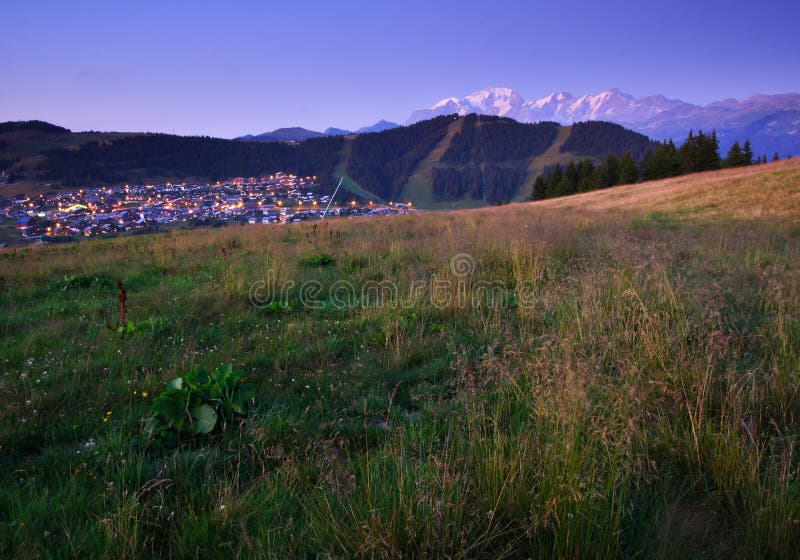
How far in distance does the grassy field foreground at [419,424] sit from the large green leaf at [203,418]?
9 centimetres

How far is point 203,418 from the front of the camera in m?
2.45

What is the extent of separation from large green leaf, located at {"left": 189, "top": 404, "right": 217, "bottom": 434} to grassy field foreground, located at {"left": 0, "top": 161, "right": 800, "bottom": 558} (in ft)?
0.30

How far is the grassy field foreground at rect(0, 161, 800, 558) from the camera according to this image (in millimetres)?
1567

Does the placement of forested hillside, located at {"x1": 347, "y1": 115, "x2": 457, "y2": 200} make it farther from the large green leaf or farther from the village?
the large green leaf

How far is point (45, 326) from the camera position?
4.39 m

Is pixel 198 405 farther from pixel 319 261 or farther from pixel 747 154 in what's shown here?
pixel 747 154

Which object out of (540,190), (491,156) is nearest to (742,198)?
(540,190)

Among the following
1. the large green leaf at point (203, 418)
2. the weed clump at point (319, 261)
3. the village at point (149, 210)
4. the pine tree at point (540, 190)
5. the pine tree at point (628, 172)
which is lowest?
the large green leaf at point (203, 418)

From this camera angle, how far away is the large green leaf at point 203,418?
240 cm

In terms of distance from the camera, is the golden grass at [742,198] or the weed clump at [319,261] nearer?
the weed clump at [319,261]

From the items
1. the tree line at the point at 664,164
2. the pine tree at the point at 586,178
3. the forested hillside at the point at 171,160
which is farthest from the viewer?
the forested hillside at the point at 171,160

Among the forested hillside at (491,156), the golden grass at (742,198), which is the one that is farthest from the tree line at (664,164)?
the forested hillside at (491,156)

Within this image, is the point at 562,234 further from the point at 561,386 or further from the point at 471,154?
the point at 471,154

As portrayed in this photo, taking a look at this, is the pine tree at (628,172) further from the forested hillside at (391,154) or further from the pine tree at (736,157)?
the forested hillside at (391,154)
